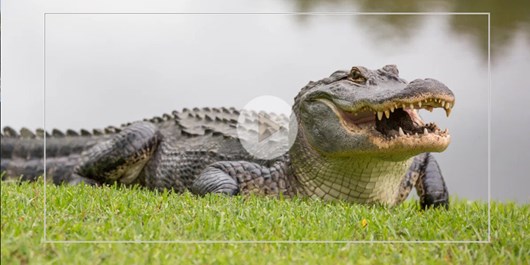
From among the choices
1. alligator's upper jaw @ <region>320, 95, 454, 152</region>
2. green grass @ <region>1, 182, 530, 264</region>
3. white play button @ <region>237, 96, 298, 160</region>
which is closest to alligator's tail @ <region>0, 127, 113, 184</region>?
white play button @ <region>237, 96, 298, 160</region>

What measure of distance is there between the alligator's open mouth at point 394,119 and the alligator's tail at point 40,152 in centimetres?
312

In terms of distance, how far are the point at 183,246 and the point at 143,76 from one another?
8.29 feet

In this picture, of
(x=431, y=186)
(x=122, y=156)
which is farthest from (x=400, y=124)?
(x=122, y=156)

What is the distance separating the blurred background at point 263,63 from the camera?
5164mm

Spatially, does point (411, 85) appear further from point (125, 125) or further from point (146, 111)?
point (125, 125)

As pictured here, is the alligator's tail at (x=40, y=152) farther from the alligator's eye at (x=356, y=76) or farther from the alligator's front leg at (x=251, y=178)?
the alligator's eye at (x=356, y=76)

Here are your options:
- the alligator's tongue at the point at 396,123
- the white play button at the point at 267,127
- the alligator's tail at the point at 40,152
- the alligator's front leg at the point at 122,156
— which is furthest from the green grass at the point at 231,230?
the alligator's tail at the point at 40,152

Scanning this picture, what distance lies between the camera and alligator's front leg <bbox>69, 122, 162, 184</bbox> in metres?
6.65

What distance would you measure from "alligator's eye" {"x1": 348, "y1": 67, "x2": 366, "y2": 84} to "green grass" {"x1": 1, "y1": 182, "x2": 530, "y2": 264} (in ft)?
3.06

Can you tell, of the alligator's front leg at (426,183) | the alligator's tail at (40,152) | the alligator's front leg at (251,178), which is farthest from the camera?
the alligator's tail at (40,152)

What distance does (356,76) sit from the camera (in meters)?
5.30

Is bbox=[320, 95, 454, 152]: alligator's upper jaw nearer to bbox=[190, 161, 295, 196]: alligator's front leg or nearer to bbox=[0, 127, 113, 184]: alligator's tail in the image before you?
bbox=[190, 161, 295, 196]: alligator's front leg

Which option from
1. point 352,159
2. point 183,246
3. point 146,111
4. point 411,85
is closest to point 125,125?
→ point 146,111

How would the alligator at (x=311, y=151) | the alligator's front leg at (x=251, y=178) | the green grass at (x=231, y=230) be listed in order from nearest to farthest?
the green grass at (x=231, y=230)
the alligator at (x=311, y=151)
the alligator's front leg at (x=251, y=178)
